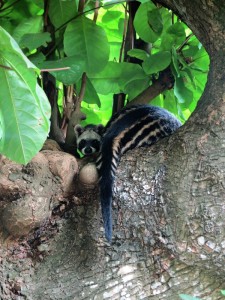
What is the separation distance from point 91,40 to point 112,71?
0.34 m

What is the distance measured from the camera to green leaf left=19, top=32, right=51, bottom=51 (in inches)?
114

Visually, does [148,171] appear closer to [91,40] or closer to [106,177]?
[106,177]

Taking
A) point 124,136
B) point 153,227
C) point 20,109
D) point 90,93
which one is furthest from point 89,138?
point 20,109

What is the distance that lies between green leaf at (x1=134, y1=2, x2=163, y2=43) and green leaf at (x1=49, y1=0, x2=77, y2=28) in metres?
0.35

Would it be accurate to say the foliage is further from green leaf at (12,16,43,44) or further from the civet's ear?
the civet's ear

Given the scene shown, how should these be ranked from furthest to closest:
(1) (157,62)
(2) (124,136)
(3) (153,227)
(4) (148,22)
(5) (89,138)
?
(5) (89,138) < (4) (148,22) < (1) (157,62) < (2) (124,136) < (3) (153,227)

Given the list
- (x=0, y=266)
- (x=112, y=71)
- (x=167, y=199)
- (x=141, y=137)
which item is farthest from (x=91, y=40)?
(x=0, y=266)

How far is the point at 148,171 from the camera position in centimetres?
263

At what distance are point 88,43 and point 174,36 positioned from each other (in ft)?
1.60

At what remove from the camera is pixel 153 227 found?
8.30 ft

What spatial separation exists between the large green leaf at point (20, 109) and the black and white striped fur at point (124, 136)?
60 cm

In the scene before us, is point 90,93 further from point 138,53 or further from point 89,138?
point 89,138

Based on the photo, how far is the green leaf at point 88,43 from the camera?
10.1ft

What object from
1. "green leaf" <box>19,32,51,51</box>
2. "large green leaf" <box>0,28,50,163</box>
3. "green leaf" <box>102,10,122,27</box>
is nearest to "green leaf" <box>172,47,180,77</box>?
"green leaf" <box>19,32,51,51</box>
